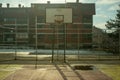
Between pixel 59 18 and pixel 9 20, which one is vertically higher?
pixel 9 20

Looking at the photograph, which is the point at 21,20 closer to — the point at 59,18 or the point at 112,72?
the point at 59,18

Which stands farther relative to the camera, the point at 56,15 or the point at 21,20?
the point at 21,20

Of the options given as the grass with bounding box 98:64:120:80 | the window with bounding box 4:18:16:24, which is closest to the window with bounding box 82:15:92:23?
the window with bounding box 4:18:16:24

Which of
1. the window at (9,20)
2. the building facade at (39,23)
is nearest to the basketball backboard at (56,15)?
the building facade at (39,23)

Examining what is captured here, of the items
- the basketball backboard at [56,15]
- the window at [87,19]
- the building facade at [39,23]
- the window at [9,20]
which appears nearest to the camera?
the basketball backboard at [56,15]

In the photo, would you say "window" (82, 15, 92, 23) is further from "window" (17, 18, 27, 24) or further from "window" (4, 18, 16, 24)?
"window" (4, 18, 16, 24)

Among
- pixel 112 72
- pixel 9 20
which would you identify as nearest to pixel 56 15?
pixel 112 72

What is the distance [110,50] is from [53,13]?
40.8ft

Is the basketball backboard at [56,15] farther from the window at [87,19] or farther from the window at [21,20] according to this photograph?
the window at [21,20]

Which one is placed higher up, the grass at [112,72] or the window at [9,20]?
the window at [9,20]

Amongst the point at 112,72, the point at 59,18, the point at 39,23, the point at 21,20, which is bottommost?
the point at 112,72

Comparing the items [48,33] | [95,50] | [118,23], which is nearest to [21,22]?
[48,33]

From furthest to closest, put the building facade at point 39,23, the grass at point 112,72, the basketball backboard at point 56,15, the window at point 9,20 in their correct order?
the window at point 9,20 < the building facade at point 39,23 < the basketball backboard at point 56,15 < the grass at point 112,72

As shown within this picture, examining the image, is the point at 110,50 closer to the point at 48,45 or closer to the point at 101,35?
the point at 101,35
